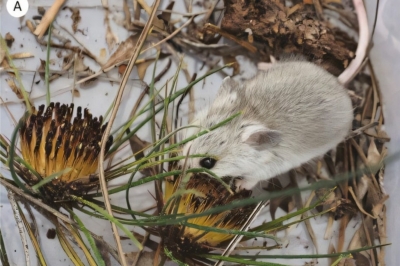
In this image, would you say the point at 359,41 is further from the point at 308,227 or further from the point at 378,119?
the point at 308,227

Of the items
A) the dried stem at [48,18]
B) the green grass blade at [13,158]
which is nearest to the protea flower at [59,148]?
the green grass blade at [13,158]

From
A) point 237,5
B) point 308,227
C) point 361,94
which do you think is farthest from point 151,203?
point 361,94

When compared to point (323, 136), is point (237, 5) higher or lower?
higher

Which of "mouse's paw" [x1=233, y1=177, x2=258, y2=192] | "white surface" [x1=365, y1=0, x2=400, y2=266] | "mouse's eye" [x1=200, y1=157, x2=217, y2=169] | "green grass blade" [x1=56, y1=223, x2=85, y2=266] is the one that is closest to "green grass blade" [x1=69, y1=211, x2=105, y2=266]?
"green grass blade" [x1=56, y1=223, x2=85, y2=266]

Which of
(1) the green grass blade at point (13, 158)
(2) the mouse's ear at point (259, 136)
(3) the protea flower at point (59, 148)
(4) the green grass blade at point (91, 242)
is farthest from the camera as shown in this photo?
(2) the mouse's ear at point (259, 136)

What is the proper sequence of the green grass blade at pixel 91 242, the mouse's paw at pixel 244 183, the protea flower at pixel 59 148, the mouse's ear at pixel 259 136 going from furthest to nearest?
the mouse's paw at pixel 244 183 → the mouse's ear at pixel 259 136 → the protea flower at pixel 59 148 → the green grass blade at pixel 91 242

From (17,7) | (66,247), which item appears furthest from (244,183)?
(17,7)

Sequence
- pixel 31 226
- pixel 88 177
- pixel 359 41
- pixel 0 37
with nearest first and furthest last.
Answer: pixel 88 177, pixel 31 226, pixel 0 37, pixel 359 41

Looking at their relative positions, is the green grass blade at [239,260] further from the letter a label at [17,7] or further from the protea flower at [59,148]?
the letter a label at [17,7]
